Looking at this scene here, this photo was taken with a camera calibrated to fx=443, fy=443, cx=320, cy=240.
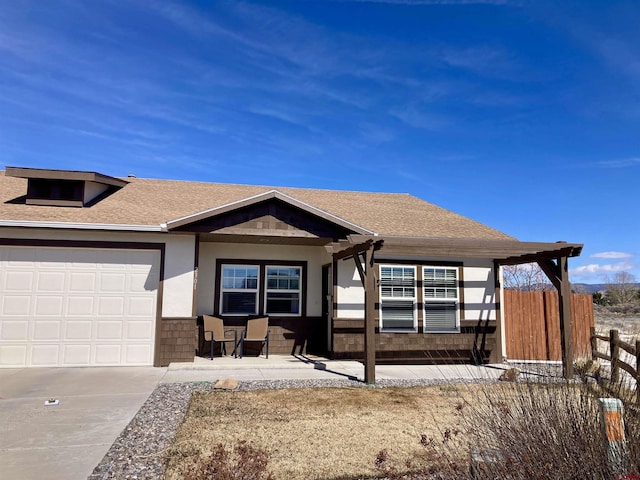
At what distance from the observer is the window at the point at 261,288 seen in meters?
12.2

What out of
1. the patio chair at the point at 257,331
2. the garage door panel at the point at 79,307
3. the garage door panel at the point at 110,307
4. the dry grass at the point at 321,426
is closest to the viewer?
the dry grass at the point at 321,426

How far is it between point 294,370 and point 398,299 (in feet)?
11.4

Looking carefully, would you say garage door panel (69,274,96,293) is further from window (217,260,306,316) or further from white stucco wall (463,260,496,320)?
white stucco wall (463,260,496,320)

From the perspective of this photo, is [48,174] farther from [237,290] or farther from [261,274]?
[261,274]

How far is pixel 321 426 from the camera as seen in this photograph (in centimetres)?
596

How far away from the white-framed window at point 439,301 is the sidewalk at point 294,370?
111cm

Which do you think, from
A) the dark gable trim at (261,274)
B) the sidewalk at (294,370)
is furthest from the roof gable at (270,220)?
the sidewalk at (294,370)

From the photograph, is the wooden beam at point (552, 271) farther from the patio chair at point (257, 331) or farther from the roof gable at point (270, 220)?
the patio chair at point (257, 331)

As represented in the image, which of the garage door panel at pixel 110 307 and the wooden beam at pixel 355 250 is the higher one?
the wooden beam at pixel 355 250

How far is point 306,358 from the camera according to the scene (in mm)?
11789

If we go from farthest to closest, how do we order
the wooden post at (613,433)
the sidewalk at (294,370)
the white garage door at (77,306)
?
the white garage door at (77,306)
the sidewalk at (294,370)
the wooden post at (613,433)

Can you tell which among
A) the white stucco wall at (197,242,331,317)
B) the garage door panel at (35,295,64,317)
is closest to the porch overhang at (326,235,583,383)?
the white stucco wall at (197,242,331,317)

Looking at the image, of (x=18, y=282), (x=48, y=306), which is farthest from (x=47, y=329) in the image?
(x=18, y=282)

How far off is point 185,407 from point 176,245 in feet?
15.8
